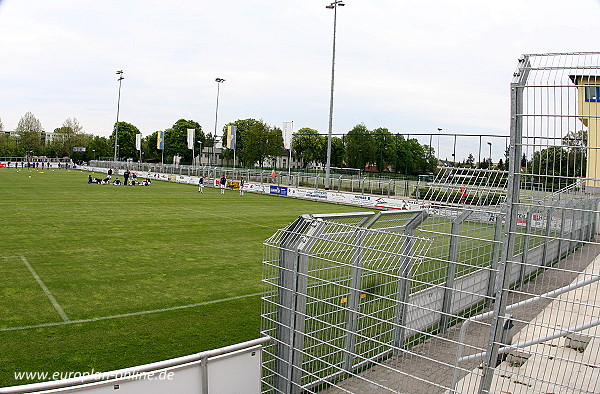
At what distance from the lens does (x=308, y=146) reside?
8025 cm

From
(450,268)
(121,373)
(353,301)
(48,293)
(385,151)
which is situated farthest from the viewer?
(385,151)

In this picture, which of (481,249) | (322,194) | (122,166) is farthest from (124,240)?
(122,166)

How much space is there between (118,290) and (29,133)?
119496 mm

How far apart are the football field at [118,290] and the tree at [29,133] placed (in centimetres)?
10633

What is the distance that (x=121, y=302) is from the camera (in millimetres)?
8539

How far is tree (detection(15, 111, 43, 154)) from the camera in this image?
365 feet

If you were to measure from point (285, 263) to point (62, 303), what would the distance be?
17.6ft

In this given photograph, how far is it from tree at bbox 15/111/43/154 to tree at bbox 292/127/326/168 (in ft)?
215

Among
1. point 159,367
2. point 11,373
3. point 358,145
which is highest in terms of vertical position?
point 358,145

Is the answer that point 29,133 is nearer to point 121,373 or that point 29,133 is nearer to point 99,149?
point 99,149

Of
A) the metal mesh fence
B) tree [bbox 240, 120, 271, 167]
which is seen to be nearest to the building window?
the metal mesh fence

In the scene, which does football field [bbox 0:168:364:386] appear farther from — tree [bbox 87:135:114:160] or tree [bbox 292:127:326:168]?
tree [bbox 87:135:114:160]

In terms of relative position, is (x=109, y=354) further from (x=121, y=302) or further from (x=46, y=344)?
(x=121, y=302)

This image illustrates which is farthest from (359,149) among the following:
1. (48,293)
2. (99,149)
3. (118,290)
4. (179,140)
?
(99,149)
